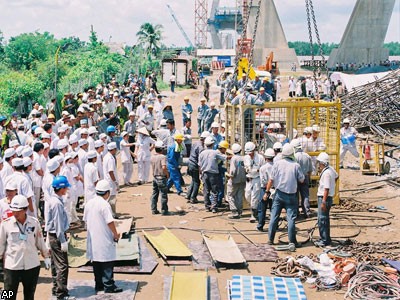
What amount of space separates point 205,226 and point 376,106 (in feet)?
54.8

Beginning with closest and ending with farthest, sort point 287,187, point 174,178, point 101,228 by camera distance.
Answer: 1. point 101,228
2. point 287,187
3. point 174,178

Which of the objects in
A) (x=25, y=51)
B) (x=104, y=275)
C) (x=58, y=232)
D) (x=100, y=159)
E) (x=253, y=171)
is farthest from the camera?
(x=25, y=51)

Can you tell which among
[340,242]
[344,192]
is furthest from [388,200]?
[340,242]

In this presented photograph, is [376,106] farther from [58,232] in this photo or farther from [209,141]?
[58,232]

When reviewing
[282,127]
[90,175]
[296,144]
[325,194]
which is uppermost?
[282,127]

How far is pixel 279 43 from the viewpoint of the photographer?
5888cm

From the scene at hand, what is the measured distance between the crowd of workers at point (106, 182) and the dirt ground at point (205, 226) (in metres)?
0.30

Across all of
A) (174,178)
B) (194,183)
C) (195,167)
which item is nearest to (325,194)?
(195,167)

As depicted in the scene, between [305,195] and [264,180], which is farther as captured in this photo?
[305,195]

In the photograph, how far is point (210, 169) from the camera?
12.1m

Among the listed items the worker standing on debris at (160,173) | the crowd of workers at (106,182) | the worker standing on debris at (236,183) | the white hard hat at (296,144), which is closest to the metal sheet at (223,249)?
the crowd of workers at (106,182)

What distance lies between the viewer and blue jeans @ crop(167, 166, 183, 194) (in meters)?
13.6

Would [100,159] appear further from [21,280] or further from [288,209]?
[21,280]

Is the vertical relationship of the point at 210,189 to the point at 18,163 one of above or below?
below
